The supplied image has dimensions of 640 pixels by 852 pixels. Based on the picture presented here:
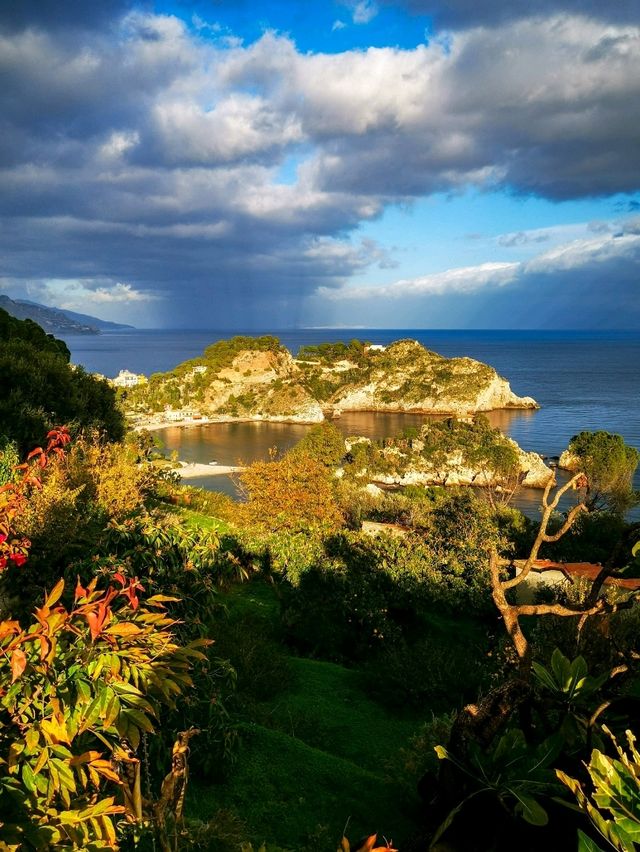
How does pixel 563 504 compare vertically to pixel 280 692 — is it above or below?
below

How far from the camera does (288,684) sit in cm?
911

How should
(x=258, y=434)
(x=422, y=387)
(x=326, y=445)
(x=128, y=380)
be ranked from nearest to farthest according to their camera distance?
(x=326, y=445) < (x=258, y=434) < (x=422, y=387) < (x=128, y=380)

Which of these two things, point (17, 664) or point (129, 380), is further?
point (129, 380)

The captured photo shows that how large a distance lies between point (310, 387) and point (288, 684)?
102m

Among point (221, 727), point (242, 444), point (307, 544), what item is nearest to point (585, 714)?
point (221, 727)

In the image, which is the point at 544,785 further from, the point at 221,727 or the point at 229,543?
the point at 229,543

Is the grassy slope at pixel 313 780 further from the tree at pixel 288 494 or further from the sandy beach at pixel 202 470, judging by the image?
the sandy beach at pixel 202 470

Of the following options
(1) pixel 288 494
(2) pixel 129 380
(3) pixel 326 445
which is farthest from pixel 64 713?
(2) pixel 129 380

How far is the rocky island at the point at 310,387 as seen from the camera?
10038 centimetres

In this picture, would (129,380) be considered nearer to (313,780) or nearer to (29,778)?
(313,780)

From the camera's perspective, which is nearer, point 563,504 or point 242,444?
point 563,504

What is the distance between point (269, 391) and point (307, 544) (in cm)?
9009

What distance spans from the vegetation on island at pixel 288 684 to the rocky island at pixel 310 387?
8334 cm

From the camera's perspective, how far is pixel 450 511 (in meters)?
22.1
